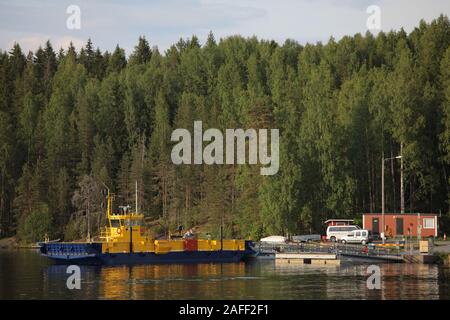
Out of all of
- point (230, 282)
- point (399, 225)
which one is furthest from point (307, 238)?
point (230, 282)

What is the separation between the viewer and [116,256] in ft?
263

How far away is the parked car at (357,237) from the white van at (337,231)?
9.87 ft

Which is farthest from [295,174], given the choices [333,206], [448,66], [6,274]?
[6,274]

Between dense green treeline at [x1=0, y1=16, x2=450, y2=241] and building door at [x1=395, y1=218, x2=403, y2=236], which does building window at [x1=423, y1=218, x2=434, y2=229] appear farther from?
dense green treeline at [x1=0, y1=16, x2=450, y2=241]

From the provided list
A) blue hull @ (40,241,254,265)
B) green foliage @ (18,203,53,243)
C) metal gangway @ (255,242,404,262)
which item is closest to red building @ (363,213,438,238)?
metal gangway @ (255,242,404,262)

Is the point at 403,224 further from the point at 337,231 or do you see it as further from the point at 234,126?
the point at 234,126

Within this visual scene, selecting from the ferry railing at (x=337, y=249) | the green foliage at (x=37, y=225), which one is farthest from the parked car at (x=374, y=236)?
the green foliage at (x=37, y=225)

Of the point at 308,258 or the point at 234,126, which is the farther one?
the point at 234,126

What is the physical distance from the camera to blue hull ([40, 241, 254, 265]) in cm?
7956

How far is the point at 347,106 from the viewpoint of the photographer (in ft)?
368

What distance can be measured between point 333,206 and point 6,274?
141ft

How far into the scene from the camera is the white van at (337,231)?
9631cm

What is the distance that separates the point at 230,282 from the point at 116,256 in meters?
20.2

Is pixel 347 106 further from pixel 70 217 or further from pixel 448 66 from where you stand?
pixel 70 217
